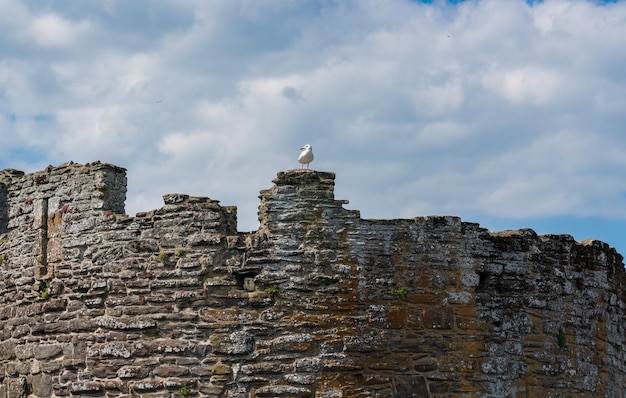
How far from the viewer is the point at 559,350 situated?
51.6 ft

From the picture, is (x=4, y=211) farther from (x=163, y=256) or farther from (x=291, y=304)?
(x=291, y=304)

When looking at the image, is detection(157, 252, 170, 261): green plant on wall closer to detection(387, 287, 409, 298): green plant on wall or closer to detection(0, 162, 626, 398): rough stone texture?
detection(0, 162, 626, 398): rough stone texture

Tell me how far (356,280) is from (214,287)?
1.80 meters

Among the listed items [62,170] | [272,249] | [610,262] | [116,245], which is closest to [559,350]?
[610,262]

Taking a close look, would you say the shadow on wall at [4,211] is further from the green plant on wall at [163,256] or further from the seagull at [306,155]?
the seagull at [306,155]

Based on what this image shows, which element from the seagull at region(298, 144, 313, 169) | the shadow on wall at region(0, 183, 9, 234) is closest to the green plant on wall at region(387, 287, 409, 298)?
the seagull at region(298, 144, 313, 169)

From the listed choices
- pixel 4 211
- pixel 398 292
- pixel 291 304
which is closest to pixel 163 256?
pixel 291 304

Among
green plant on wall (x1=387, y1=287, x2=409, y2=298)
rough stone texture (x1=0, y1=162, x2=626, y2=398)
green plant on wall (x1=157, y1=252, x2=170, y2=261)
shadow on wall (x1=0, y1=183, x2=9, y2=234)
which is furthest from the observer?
shadow on wall (x1=0, y1=183, x2=9, y2=234)

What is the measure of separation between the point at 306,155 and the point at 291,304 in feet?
6.42

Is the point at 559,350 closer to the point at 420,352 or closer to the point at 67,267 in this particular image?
the point at 420,352

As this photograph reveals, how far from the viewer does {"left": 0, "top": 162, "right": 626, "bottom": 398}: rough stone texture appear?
14641mm

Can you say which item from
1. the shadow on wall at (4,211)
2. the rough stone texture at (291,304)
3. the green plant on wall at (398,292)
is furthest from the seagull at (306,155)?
the shadow on wall at (4,211)

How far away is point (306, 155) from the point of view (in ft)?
49.8

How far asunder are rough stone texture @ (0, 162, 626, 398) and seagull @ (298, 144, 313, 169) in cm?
25
